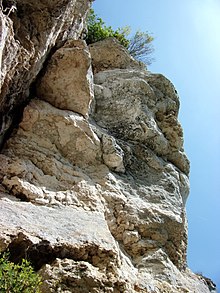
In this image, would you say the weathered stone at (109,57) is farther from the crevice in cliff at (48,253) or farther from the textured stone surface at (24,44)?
the crevice in cliff at (48,253)

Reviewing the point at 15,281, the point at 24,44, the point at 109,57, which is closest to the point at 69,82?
the point at 24,44

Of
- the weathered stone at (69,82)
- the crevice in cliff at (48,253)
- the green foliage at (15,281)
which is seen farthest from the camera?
the weathered stone at (69,82)

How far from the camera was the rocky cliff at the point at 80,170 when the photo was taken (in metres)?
6.00

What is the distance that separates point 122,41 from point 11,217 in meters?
12.7

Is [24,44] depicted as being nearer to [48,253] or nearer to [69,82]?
[69,82]

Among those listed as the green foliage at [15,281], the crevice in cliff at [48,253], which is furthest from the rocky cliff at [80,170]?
the green foliage at [15,281]

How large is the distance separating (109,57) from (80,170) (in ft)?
22.1

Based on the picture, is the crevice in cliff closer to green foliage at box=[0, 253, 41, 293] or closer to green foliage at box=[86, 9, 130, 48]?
green foliage at box=[0, 253, 41, 293]

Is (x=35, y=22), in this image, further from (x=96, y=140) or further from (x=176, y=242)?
(x=176, y=242)

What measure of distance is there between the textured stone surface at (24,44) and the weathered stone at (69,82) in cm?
38

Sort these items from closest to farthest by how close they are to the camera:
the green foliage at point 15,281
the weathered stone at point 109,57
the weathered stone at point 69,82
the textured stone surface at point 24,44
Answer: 1. the green foliage at point 15,281
2. the textured stone surface at point 24,44
3. the weathered stone at point 69,82
4. the weathered stone at point 109,57

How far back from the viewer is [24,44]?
7836mm

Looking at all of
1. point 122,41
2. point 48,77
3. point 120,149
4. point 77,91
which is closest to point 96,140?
point 120,149

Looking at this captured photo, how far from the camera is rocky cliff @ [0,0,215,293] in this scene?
236 inches
